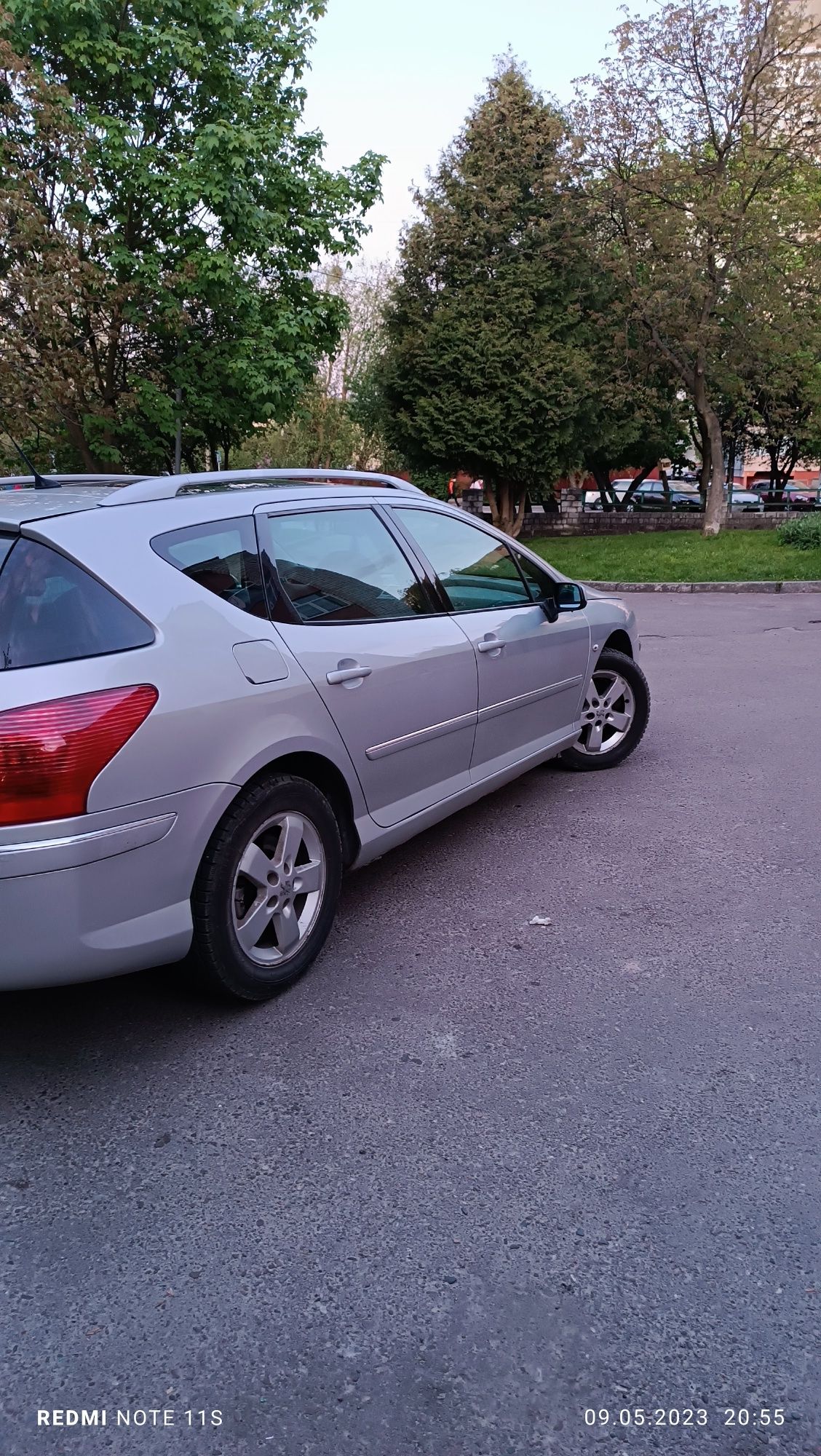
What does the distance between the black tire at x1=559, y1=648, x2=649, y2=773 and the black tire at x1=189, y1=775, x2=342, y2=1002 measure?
268cm

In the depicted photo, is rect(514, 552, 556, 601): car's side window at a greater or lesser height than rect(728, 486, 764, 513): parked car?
lesser

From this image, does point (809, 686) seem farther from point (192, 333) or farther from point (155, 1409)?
point (192, 333)

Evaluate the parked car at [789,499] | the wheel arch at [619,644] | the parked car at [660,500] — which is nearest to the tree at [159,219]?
the wheel arch at [619,644]

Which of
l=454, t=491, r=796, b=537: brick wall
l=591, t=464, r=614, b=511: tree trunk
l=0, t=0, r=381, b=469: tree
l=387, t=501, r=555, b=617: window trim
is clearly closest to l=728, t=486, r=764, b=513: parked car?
l=591, t=464, r=614, b=511: tree trunk

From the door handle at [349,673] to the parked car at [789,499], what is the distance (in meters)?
38.4

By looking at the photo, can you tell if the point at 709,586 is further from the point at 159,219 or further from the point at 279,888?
the point at 279,888

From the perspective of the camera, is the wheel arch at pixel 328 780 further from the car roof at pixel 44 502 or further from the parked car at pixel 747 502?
the parked car at pixel 747 502

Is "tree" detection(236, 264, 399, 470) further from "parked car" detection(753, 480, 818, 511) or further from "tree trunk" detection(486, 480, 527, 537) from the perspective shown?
"parked car" detection(753, 480, 818, 511)

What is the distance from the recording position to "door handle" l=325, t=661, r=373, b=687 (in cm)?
355

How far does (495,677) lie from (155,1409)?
125 inches

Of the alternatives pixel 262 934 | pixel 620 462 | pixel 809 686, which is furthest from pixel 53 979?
pixel 620 462

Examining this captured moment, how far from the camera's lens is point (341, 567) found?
3910mm

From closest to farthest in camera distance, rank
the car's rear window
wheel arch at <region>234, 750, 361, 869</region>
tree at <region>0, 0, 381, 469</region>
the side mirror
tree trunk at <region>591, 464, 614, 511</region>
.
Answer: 1. the car's rear window
2. wheel arch at <region>234, 750, 361, 869</region>
3. the side mirror
4. tree at <region>0, 0, 381, 469</region>
5. tree trunk at <region>591, 464, 614, 511</region>

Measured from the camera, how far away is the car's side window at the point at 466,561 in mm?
4496
